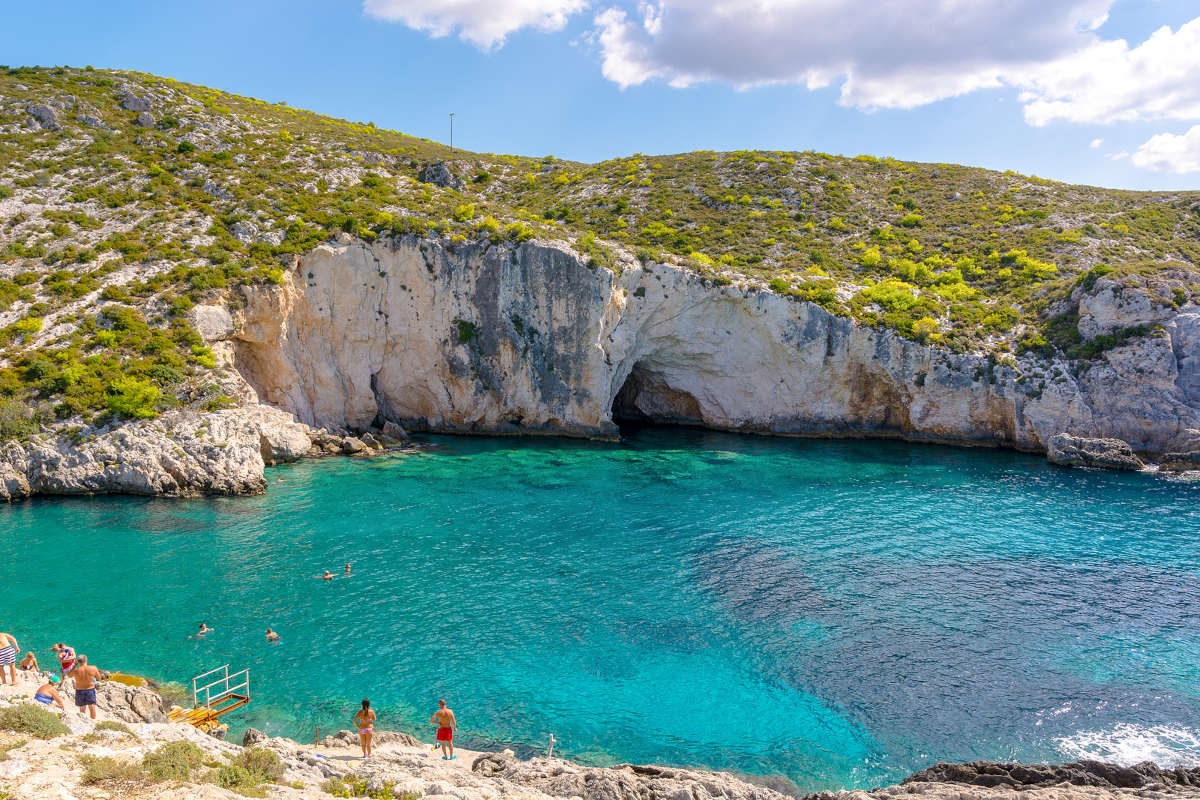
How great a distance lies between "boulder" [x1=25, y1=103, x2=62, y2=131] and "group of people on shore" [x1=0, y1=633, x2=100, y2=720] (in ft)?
169

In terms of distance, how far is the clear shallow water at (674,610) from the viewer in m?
16.4

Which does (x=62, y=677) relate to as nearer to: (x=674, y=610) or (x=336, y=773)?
(x=336, y=773)

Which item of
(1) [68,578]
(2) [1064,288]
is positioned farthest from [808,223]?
(1) [68,578]

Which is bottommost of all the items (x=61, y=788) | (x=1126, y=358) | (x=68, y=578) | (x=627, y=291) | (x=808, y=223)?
(x=68, y=578)

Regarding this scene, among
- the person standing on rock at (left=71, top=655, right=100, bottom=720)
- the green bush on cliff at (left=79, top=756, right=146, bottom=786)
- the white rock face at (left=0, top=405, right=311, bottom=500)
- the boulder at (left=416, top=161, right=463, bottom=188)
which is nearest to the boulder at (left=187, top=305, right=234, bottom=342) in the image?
the white rock face at (left=0, top=405, right=311, bottom=500)

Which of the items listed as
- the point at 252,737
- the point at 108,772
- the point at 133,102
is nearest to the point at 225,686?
the point at 252,737

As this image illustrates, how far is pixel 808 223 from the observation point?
6256 centimetres

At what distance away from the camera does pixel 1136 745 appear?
15.7 metres

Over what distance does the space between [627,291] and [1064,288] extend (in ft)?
104

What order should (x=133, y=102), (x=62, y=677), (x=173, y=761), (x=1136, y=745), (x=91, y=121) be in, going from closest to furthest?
(x=173, y=761) → (x=62, y=677) → (x=1136, y=745) → (x=91, y=121) → (x=133, y=102)

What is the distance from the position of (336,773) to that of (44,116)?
6101 cm

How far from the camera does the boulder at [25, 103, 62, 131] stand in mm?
50194

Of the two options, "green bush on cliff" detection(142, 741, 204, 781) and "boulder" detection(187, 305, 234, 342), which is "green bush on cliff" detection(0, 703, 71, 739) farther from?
"boulder" detection(187, 305, 234, 342)

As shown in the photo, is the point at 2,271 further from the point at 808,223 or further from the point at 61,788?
the point at 808,223
